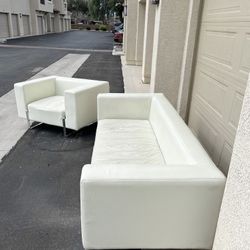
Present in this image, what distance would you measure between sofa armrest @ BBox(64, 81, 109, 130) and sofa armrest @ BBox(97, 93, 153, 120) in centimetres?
46

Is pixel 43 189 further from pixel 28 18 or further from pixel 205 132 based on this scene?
pixel 28 18

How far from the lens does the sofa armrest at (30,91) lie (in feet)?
14.0

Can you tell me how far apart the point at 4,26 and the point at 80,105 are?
23.4 metres

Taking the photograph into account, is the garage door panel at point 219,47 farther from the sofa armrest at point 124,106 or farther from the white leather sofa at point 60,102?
the white leather sofa at point 60,102

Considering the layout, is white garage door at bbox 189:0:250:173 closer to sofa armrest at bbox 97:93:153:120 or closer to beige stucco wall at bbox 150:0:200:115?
beige stucco wall at bbox 150:0:200:115

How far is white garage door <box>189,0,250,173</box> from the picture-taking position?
2.33 m

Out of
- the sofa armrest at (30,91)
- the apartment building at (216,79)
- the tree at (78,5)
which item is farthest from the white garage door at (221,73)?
the tree at (78,5)

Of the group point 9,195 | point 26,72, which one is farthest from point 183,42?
point 26,72

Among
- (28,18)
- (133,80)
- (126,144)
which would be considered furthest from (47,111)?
(28,18)

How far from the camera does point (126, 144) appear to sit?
2861 millimetres

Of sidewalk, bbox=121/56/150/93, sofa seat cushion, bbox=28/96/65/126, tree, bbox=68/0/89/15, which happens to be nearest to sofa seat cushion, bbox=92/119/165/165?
sofa seat cushion, bbox=28/96/65/126

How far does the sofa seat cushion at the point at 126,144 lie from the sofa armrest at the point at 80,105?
0.57 m

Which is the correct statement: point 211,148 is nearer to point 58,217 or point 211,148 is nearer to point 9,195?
point 58,217

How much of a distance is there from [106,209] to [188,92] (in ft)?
9.11
